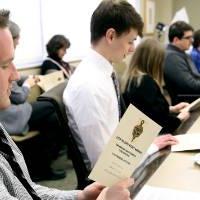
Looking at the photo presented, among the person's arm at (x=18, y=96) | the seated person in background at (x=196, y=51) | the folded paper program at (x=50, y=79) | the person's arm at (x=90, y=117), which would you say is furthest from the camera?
the seated person in background at (x=196, y=51)

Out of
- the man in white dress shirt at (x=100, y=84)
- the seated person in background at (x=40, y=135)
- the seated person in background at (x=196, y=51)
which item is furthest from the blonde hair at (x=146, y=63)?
the seated person in background at (x=196, y=51)

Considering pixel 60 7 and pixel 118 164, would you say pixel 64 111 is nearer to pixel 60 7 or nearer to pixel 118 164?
pixel 118 164

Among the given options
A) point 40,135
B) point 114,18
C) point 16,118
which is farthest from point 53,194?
point 40,135

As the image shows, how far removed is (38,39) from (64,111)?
9.76 feet

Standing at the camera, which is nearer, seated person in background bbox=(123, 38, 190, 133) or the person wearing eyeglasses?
seated person in background bbox=(123, 38, 190, 133)

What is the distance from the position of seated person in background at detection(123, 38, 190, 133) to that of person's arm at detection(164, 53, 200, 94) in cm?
85

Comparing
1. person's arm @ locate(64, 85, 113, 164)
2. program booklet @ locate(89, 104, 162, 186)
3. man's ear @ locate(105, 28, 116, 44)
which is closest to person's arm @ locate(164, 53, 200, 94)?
man's ear @ locate(105, 28, 116, 44)

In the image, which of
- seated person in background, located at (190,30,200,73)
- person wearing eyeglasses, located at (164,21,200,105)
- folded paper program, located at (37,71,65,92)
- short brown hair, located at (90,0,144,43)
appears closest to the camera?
short brown hair, located at (90,0,144,43)

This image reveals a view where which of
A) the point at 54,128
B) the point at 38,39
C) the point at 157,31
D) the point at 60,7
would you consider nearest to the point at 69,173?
the point at 54,128

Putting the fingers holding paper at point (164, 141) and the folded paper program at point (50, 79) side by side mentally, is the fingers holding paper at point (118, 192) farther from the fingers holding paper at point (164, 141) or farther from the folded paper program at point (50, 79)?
the folded paper program at point (50, 79)

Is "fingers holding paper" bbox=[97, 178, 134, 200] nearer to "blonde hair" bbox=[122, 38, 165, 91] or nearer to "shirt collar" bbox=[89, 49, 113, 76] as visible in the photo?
"shirt collar" bbox=[89, 49, 113, 76]

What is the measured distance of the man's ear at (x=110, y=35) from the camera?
150 cm

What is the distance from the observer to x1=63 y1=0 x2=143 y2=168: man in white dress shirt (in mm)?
1401

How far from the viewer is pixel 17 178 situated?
2.90 feet
